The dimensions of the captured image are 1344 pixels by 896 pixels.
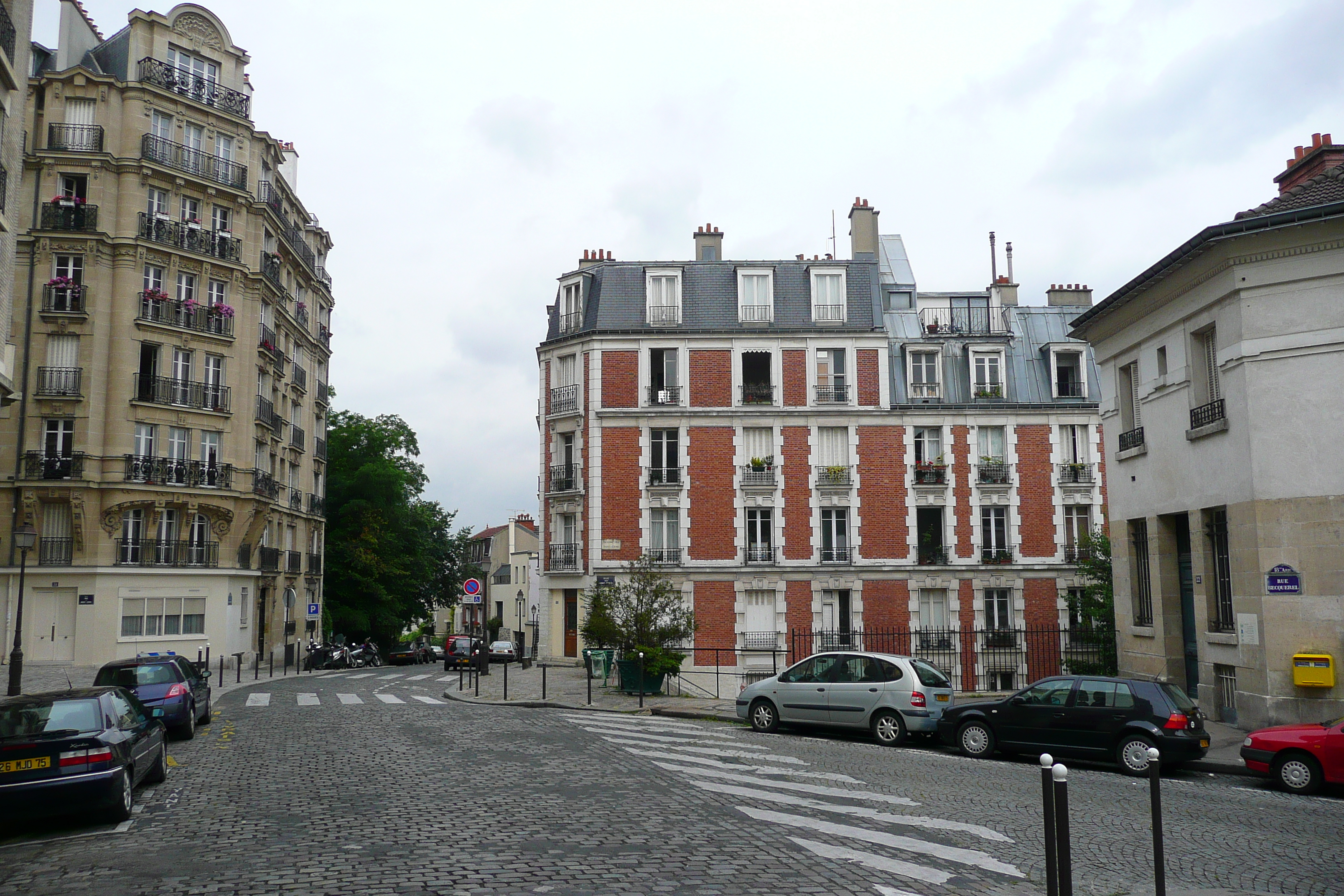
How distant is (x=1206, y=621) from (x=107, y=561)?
31.5 m

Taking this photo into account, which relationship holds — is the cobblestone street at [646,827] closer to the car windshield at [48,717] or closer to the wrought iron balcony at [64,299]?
the car windshield at [48,717]

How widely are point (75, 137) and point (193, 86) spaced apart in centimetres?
462

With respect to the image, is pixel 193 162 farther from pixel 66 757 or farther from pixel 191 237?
pixel 66 757

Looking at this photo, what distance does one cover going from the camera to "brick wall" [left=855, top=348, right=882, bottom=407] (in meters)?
37.2

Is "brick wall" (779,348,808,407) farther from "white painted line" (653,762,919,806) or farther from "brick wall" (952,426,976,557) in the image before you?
"white painted line" (653,762,919,806)

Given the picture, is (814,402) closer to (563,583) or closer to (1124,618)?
(563,583)

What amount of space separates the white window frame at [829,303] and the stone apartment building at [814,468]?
0.23 feet

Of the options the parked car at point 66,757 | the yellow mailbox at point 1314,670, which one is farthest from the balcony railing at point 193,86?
the yellow mailbox at point 1314,670

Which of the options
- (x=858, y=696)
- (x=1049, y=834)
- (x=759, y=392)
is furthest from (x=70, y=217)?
(x=1049, y=834)

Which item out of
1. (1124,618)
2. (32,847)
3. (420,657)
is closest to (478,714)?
(32,847)

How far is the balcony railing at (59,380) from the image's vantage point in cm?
3262

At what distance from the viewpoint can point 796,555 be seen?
36562 mm

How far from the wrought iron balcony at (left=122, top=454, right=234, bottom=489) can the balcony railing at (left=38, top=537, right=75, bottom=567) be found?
8.78 ft

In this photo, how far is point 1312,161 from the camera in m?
18.9
